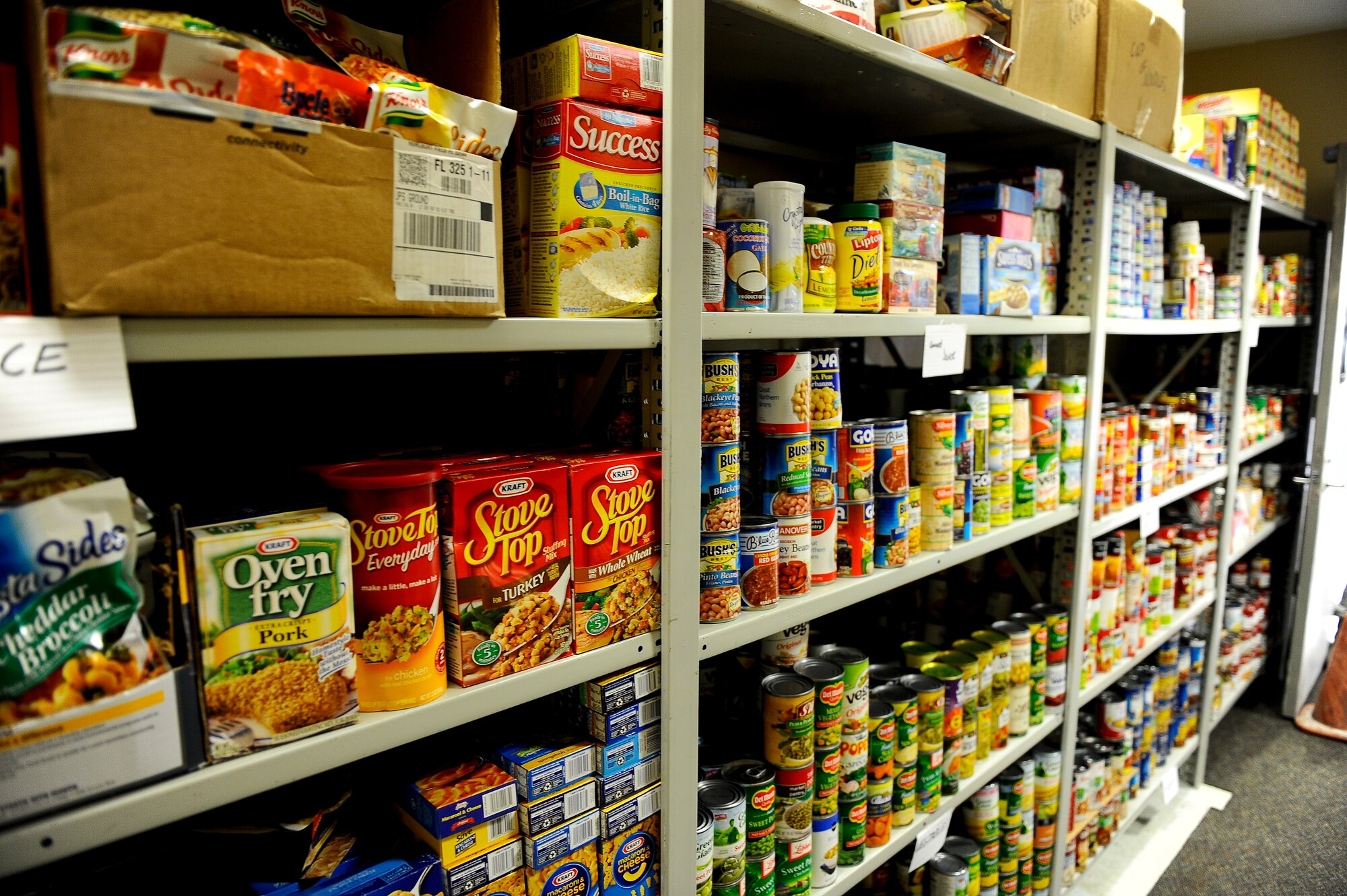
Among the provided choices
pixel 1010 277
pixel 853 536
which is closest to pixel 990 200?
pixel 1010 277

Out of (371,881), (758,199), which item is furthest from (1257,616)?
(371,881)

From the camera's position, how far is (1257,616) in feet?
12.0

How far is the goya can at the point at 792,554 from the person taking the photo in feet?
4.32

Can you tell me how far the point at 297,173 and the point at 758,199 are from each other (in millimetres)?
726

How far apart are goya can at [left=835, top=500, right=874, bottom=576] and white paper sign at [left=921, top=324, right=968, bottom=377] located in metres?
0.26

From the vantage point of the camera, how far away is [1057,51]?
1683 mm

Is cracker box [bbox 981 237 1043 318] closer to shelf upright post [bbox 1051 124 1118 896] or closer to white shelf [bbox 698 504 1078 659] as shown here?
shelf upright post [bbox 1051 124 1118 896]

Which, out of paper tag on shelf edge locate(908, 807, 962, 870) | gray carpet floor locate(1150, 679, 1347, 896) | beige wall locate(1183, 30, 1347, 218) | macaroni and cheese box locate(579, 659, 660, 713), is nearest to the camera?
macaroni and cheese box locate(579, 659, 660, 713)

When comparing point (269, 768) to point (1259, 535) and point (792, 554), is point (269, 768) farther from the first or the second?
point (1259, 535)

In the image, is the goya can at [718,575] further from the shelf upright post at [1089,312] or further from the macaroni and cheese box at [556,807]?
the shelf upright post at [1089,312]

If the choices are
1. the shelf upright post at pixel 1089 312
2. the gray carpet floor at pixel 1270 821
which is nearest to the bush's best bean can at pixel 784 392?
the shelf upright post at pixel 1089 312

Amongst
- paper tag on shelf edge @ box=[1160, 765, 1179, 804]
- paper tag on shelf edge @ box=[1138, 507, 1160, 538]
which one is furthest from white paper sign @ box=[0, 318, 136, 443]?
paper tag on shelf edge @ box=[1160, 765, 1179, 804]

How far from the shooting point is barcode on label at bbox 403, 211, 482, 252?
0.79 metres

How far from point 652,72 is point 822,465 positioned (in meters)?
0.67
